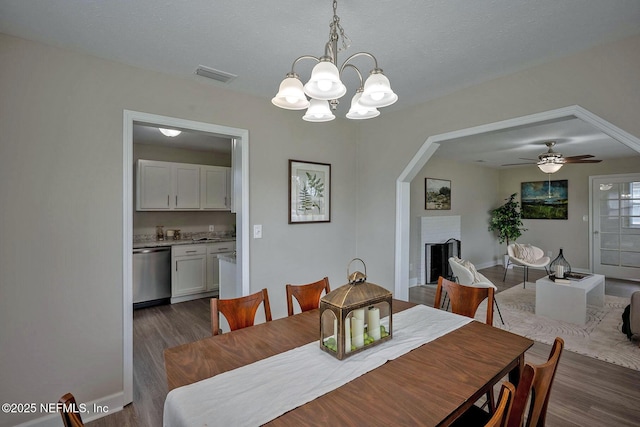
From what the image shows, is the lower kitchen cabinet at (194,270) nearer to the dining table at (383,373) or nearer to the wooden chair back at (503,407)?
the dining table at (383,373)

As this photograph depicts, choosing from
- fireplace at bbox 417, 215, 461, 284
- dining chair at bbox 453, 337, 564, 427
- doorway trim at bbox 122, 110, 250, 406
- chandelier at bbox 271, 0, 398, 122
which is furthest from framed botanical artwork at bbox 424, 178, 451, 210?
dining chair at bbox 453, 337, 564, 427

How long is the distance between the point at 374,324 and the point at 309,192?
6.70 ft

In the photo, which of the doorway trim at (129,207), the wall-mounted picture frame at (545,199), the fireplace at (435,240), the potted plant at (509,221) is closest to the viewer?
the doorway trim at (129,207)

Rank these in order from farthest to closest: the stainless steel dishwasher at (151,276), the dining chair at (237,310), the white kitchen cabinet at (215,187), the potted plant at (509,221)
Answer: the potted plant at (509,221) < the white kitchen cabinet at (215,187) < the stainless steel dishwasher at (151,276) < the dining chair at (237,310)

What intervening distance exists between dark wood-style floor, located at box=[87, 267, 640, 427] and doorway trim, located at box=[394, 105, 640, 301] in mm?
1424

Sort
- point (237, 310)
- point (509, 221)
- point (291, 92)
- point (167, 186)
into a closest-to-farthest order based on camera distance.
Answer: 1. point (291, 92)
2. point (237, 310)
3. point (167, 186)
4. point (509, 221)

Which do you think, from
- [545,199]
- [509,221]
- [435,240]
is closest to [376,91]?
[435,240]

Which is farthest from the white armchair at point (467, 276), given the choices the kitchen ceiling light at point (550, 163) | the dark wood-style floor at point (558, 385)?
the kitchen ceiling light at point (550, 163)

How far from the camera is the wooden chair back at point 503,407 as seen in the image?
79 cm

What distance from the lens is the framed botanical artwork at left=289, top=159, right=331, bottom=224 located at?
321 centimetres

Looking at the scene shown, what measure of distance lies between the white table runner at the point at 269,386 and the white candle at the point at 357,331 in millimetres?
47

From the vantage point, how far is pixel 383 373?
1.22 meters

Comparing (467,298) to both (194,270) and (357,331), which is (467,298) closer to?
(357,331)

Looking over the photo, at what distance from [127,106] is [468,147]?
194 inches
